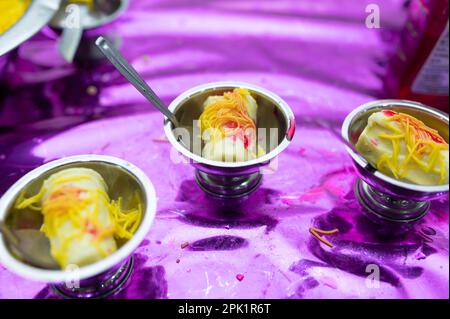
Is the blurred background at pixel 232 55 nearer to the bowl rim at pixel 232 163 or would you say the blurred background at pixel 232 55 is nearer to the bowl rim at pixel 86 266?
the bowl rim at pixel 232 163

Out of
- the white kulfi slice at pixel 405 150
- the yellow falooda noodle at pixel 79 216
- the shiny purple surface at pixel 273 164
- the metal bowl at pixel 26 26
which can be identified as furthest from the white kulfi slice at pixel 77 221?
the white kulfi slice at pixel 405 150

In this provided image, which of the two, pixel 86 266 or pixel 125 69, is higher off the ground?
pixel 125 69

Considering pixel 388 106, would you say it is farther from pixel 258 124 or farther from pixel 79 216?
pixel 79 216

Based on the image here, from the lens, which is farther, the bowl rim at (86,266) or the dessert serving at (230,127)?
the dessert serving at (230,127)

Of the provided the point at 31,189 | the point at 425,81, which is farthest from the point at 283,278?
the point at 425,81

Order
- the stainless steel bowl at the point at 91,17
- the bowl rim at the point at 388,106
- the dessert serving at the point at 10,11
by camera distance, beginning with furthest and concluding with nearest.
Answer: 1. the stainless steel bowl at the point at 91,17
2. the dessert serving at the point at 10,11
3. the bowl rim at the point at 388,106

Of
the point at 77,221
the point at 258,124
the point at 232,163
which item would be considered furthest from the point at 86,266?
the point at 258,124

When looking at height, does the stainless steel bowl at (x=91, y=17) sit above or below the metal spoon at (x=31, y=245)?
above
